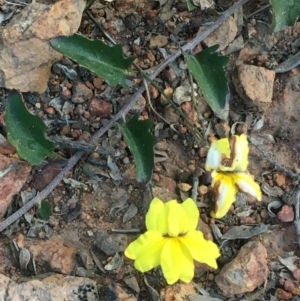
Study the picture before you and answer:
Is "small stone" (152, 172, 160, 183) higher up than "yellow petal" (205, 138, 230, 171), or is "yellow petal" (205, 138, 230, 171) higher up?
"yellow petal" (205, 138, 230, 171)

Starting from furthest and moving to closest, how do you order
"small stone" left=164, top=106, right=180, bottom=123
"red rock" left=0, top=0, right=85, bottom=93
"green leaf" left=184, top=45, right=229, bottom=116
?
1. "small stone" left=164, top=106, right=180, bottom=123
2. "red rock" left=0, top=0, right=85, bottom=93
3. "green leaf" left=184, top=45, right=229, bottom=116

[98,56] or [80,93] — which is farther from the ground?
[98,56]

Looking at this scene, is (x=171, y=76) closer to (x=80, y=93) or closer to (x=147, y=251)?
(x=80, y=93)

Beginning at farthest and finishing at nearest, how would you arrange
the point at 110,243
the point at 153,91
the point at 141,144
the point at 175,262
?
the point at 153,91
the point at 110,243
the point at 141,144
the point at 175,262

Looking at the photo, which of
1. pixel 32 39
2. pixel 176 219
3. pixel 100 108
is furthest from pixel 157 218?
pixel 32 39

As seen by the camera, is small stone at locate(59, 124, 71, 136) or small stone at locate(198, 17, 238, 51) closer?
small stone at locate(59, 124, 71, 136)

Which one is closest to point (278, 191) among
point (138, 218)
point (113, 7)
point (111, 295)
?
point (138, 218)

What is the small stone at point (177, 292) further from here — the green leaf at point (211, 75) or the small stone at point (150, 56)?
the small stone at point (150, 56)

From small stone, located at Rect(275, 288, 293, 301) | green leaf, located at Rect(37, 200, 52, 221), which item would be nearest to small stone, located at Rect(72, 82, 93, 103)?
green leaf, located at Rect(37, 200, 52, 221)

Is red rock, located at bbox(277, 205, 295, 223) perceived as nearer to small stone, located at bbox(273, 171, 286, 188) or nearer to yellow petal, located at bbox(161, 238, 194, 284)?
small stone, located at bbox(273, 171, 286, 188)
